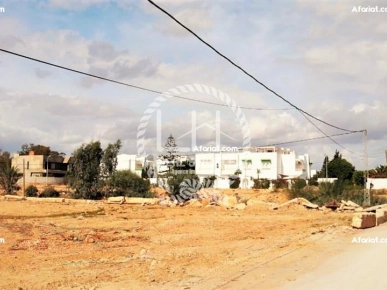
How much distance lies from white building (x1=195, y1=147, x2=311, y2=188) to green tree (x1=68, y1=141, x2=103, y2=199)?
3924 centimetres

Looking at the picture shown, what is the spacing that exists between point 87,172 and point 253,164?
46346 mm

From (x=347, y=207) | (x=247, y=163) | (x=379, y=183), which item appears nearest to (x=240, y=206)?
(x=347, y=207)

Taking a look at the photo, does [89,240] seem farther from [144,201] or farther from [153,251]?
[144,201]

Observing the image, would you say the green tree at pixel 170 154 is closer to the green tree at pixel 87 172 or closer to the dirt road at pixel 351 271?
the green tree at pixel 87 172

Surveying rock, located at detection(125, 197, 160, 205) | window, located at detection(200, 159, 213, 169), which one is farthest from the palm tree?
window, located at detection(200, 159, 213, 169)

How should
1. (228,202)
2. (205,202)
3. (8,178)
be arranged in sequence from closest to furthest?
(228,202)
(205,202)
(8,178)

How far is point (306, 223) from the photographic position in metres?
20.8

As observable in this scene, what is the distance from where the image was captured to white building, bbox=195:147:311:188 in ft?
277

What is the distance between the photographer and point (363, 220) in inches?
711

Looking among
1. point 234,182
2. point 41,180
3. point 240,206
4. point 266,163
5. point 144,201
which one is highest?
point 266,163

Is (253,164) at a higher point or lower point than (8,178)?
higher

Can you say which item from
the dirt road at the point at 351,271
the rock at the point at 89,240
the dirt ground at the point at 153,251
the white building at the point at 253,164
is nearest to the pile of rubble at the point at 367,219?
the dirt ground at the point at 153,251

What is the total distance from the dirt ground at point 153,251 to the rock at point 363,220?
40 cm

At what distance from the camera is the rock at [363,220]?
17.9 metres
